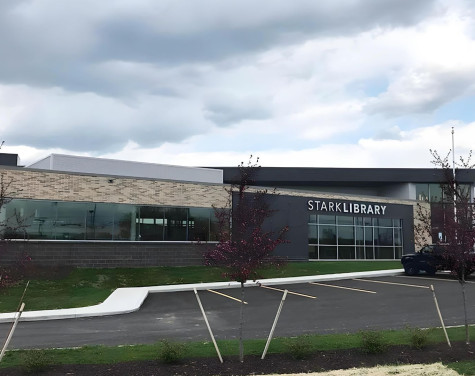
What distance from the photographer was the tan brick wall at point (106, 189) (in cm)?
2270

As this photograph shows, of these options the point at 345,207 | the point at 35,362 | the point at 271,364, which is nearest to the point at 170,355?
the point at 271,364

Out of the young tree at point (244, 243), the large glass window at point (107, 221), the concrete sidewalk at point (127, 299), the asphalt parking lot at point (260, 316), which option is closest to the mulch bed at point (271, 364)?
the young tree at point (244, 243)

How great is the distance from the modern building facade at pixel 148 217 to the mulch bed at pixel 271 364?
8690 mm

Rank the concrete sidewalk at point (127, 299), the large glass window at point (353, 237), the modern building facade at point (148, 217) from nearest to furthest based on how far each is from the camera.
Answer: the concrete sidewalk at point (127, 299), the modern building facade at point (148, 217), the large glass window at point (353, 237)

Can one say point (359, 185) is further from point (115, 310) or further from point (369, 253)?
point (115, 310)

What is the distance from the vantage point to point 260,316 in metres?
13.9

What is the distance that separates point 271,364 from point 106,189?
18495 millimetres

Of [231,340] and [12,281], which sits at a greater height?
[12,281]

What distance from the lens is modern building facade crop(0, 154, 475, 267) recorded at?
2291 cm

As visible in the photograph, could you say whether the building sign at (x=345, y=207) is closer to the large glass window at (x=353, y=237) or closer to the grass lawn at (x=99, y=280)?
the large glass window at (x=353, y=237)

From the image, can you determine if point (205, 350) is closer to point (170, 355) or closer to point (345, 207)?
point (170, 355)

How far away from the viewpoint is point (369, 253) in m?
35.4

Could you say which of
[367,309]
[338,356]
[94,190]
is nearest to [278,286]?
[367,309]

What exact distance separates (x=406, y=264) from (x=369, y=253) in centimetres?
1029
